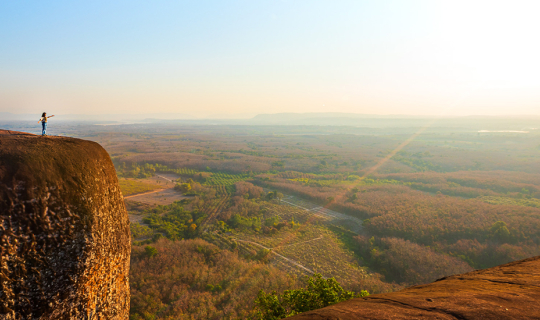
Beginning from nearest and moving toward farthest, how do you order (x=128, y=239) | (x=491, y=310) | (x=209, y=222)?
(x=491, y=310), (x=128, y=239), (x=209, y=222)

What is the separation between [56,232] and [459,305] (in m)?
9.45

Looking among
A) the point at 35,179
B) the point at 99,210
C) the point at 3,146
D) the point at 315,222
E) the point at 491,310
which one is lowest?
the point at 315,222

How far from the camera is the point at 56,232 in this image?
6234 millimetres

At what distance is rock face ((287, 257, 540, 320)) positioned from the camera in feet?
18.4

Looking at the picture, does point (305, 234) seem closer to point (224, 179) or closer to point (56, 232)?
point (56, 232)

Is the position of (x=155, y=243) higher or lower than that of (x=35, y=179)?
lower

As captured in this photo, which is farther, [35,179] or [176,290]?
[176,290]

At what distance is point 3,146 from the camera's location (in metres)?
6.27

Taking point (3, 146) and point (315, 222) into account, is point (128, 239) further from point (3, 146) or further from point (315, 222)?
point (315, 222)

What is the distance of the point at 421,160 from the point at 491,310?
108m

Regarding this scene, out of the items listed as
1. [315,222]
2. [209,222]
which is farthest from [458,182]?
[209,222]

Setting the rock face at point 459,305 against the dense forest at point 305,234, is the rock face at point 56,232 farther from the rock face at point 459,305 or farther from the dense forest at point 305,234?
the dense forest at point 305,234

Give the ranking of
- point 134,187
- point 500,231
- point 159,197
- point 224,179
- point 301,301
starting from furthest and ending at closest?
point 224,179 → point 134,187 → point 159,197 → point 500,231 → point 301,301

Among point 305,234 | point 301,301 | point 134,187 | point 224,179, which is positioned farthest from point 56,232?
point 224,179
